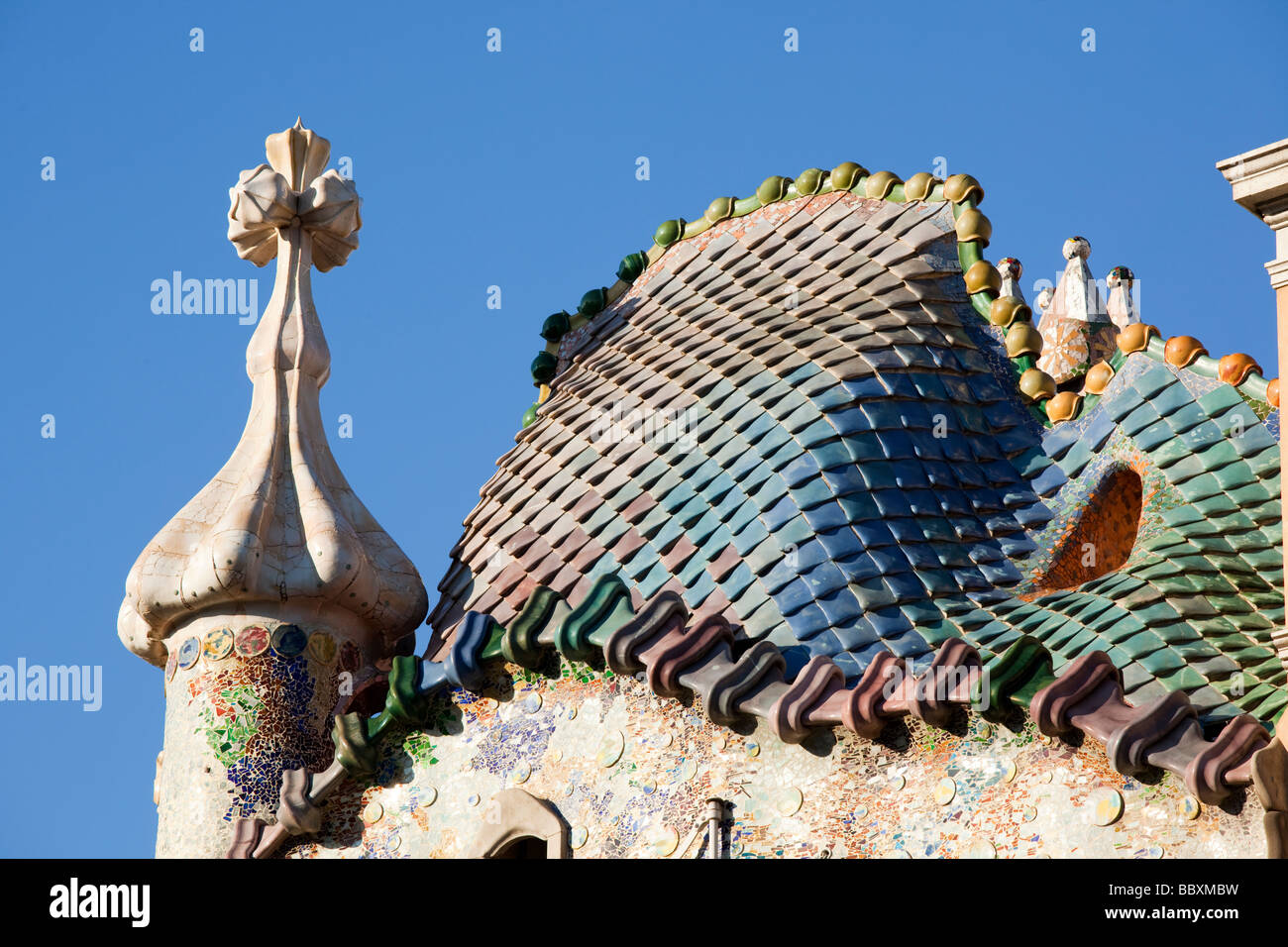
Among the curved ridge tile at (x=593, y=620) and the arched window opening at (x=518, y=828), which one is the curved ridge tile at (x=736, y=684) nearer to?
the curved ridge tile at (x=593, y=620)

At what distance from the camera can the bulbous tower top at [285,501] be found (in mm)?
12469

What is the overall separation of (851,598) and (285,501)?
332cm

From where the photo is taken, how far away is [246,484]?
12.8 m

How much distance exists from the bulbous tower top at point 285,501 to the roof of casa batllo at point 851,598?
8.6 inches

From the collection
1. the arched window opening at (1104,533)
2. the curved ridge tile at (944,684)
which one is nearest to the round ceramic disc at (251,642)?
the curved ridge tile at (944,684)

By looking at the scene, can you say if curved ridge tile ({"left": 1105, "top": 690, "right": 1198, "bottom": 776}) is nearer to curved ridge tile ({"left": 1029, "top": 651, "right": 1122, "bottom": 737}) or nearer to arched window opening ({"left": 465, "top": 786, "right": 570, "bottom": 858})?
curved ridge tile ({"left": 1029, "top": 651, "right": 1122, "bottom": 737})

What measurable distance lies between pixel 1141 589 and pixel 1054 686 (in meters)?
1.31

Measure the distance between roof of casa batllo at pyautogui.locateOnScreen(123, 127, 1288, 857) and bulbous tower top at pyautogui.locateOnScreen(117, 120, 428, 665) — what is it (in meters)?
0.22

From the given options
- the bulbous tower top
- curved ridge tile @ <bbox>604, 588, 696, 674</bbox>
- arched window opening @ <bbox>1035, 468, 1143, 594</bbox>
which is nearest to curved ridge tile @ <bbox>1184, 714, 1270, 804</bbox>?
arched window opening @ <bbox>1035, 468, 1143, 594</bbox>

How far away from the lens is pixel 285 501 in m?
12.9

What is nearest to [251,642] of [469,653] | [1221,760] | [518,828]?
[469,653]
